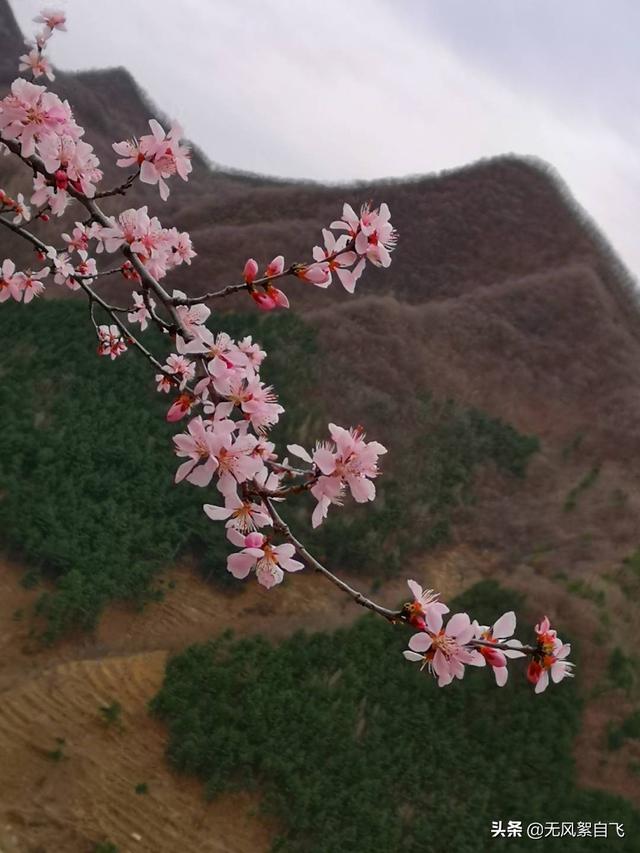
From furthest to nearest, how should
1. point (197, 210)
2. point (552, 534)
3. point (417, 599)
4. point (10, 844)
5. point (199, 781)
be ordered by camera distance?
point (197, 210), point (552, 534), point (199, 781), point (10, 844), point (417, 599)

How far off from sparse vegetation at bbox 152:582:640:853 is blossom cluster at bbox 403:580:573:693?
6098 millimetres

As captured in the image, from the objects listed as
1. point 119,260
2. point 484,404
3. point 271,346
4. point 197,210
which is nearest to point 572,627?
point 484,404

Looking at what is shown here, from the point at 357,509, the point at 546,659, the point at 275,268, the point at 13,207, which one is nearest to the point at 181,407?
the point at 275,268

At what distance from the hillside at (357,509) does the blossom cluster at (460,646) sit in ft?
19.7

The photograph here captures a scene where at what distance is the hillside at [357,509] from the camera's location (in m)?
7.29

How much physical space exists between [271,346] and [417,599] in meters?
12.6

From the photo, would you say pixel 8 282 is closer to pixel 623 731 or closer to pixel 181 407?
pixel 181 407

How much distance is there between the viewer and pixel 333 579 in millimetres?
1716

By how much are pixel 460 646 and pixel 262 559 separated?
1.81ft

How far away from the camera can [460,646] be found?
1681 millimetres

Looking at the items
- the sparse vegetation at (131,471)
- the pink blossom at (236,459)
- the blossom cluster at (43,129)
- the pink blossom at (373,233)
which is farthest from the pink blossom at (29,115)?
the sparse vegetation at (131,471)

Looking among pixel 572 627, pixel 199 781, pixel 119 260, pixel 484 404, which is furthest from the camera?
pixel 119 260

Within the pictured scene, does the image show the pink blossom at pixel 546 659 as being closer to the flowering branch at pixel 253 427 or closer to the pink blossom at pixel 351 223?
the flowering branch at pixel 253 427

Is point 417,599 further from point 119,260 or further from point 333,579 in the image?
point 119,260
